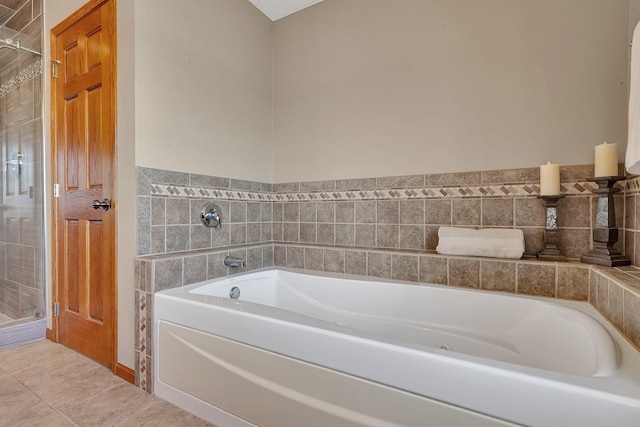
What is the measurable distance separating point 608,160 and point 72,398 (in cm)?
273

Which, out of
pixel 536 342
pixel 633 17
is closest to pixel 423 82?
pixel 633 17

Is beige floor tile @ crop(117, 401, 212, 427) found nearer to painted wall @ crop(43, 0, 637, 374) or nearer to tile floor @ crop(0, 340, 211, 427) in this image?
tile floor @ crop(0, 340, 211, 427)

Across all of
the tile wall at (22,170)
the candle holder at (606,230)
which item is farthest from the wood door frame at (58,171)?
the candle holder at (606,230)

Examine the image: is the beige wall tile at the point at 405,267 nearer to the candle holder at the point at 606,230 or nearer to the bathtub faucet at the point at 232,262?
the candle holder at the point at 606,230

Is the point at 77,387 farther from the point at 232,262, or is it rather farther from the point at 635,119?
the point at 635,119

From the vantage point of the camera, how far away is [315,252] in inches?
84.4

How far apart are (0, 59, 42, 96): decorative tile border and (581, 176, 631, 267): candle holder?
11.6 ft

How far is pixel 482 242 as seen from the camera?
1600mm

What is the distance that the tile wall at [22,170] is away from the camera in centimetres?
224

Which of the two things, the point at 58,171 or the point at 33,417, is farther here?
the point at 58,171

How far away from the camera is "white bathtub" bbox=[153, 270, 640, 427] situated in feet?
2.36

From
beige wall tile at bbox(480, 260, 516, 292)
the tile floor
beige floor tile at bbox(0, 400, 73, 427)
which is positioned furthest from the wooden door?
beige wall tile at bbox(480, 260, 516, 292)

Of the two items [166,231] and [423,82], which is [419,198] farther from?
[166,231]

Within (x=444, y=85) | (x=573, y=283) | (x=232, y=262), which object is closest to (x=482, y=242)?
(x=573, y=283)
